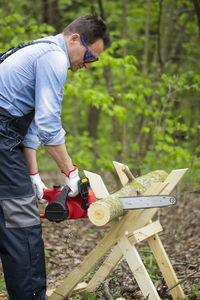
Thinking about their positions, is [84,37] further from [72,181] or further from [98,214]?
[98,214]

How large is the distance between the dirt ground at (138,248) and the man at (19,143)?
59 cm

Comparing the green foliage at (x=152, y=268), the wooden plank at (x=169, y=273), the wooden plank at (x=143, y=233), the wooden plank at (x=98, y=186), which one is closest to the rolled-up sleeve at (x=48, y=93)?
the wooden plank at (x=98, y=186)

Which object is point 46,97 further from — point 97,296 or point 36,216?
point 97,296

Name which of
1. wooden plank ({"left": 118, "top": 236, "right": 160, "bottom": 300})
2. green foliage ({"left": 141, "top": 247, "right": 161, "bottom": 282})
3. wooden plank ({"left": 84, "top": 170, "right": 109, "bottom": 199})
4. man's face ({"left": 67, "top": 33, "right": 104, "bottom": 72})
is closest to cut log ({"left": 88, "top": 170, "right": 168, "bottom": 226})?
wooden plank ({"left": 84, "top": 170, "right": 109, "bottom": 199})

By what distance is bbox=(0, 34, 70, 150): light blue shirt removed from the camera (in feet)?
8.20

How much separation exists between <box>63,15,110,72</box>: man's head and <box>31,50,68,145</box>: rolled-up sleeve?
0.91 feet

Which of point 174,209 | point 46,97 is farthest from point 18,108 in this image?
point 174,209

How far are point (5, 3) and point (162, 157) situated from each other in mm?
6137

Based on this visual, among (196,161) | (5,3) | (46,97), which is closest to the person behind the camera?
(46,97)

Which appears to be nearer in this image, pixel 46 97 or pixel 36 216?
pixel 46 97

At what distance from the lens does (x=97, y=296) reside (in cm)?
348

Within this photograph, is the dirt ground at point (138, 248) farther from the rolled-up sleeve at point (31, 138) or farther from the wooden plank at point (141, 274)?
the rolled-up sleeve at point (31, 138)

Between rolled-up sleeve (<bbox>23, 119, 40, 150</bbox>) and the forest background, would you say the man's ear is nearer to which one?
rolled-up sleeve (<bbox>23, 119, 40, 150</bbox>)

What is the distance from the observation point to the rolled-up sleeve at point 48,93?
8.17 feet
